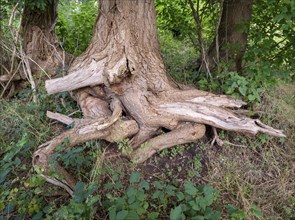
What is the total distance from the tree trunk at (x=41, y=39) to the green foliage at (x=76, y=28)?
1.24 ft

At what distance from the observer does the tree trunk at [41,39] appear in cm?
387

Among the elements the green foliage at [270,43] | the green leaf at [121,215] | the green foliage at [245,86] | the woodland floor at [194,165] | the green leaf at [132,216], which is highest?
the green foliage at [270,43]

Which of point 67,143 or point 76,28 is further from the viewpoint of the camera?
point 76,28

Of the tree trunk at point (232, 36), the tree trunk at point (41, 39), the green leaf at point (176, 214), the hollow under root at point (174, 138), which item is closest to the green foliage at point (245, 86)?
the tree trunk at point (232, 36)

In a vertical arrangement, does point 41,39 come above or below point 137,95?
above

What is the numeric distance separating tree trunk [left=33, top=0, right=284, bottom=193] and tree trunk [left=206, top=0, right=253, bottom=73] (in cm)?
83

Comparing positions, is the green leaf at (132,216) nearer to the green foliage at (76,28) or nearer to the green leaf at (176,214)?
the green leaf at (176,214)

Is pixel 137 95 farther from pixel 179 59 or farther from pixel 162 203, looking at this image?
pixel 179 59

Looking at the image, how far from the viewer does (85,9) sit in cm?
527

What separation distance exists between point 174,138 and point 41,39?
9.05 feet

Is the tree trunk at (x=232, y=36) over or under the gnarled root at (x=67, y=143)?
over

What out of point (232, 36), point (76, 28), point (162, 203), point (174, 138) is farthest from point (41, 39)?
point (162, 203)

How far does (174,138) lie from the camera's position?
8.60 feet

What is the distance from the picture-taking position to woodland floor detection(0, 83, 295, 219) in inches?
87.4
